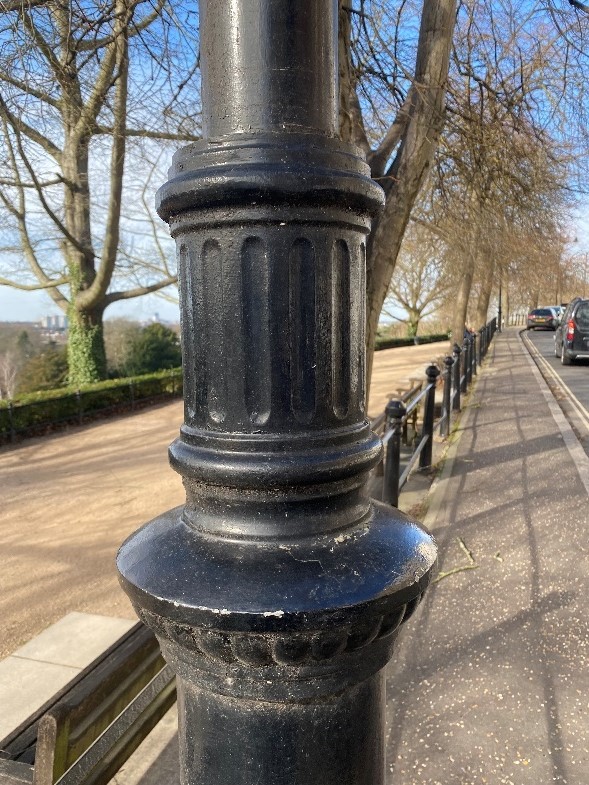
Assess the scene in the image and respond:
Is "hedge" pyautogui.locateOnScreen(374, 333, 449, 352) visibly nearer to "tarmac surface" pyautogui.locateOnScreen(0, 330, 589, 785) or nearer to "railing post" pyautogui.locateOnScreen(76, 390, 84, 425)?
"railing post" pyautogui.locateOnScreen(76, 390, 84, 425)

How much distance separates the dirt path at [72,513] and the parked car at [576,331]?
7.26m

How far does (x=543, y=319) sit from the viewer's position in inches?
1794

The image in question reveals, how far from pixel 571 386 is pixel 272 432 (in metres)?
15.0

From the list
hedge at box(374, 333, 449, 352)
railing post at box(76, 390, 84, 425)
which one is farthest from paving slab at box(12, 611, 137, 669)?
hedge at box(374, 333, 449, 352)

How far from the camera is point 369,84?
7004mm

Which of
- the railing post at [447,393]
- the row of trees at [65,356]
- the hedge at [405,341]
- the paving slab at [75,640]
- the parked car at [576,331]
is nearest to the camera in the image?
the paving slab at [75,640]

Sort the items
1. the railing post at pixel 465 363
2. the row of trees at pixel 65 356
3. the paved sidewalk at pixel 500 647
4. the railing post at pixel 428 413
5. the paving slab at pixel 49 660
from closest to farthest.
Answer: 1. the paved sidewalk at pixel 500 647
2. the paving slab at pixel 49 660
3. the railing post at pixel 428 413
4. the railing post at pixel 465 363
5. the row of trees at pixel 65 356

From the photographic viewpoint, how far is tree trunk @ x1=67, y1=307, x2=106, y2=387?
66.2 feet

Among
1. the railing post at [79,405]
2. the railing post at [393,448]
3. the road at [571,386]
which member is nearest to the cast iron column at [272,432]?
the railing post at [393,448]

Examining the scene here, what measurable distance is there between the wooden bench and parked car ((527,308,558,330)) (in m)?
47.0

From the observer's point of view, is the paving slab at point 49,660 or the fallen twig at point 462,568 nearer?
the paving slab at point 49,660

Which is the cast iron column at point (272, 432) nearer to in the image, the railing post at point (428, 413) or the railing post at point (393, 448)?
the railing post at point (393, 448)

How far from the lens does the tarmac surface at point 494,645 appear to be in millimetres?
2768

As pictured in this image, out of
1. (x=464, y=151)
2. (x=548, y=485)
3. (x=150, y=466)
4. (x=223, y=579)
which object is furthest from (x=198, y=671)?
(x=150, y=466)
